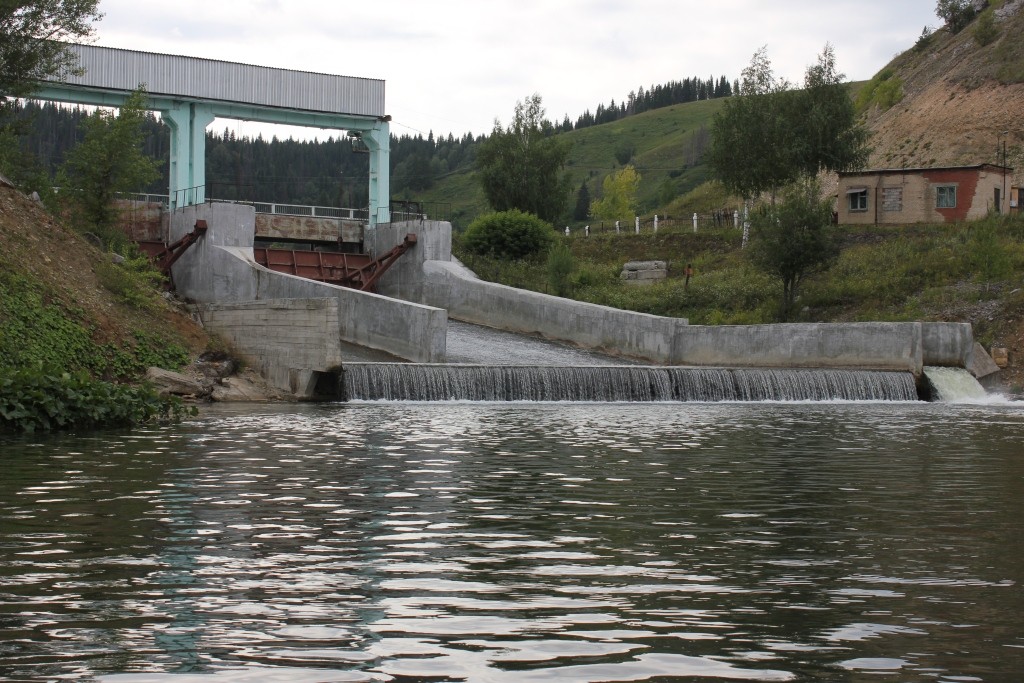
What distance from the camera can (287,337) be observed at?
93.5ft

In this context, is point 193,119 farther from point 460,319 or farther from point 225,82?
point 460,319

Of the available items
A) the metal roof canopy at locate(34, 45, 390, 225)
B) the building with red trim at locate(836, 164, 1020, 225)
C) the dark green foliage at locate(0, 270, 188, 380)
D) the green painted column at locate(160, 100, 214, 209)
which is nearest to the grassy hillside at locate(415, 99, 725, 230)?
the building with red trim at locate(836, 164, 1020, 225)

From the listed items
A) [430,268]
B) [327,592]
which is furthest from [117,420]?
[430,268]

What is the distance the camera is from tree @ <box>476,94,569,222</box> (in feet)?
216

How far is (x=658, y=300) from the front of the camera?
148ft

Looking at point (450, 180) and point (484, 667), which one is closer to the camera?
point (484, 667)

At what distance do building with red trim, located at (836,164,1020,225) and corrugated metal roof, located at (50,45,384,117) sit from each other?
2458cm

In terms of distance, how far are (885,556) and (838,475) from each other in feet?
17.3

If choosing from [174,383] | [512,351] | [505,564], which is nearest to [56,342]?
[174,383]

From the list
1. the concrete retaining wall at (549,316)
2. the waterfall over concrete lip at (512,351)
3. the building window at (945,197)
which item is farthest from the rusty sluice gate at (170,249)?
the building window at (945,197)

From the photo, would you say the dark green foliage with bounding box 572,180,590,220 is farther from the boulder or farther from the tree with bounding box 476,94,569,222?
the boulder

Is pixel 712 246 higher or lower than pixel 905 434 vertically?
higher

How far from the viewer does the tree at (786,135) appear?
56500 mm

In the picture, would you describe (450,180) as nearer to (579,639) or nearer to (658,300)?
(658,300)
